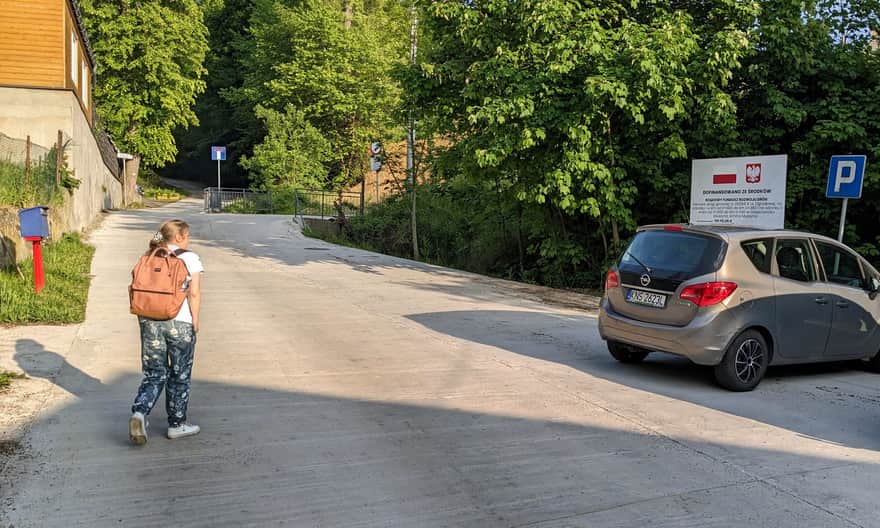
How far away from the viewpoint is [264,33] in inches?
1903

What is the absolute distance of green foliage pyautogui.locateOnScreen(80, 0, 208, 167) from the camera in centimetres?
4034

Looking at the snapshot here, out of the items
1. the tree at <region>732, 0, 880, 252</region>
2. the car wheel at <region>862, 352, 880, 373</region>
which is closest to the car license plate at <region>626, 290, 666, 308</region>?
the car wheel at <region>862, 352, 880, 373</region>

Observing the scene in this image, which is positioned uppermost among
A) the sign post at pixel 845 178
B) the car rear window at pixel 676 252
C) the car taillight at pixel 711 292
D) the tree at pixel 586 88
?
the tree at pixel 586 88

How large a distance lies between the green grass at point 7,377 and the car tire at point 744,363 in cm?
678

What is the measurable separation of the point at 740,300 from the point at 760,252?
0.69 m

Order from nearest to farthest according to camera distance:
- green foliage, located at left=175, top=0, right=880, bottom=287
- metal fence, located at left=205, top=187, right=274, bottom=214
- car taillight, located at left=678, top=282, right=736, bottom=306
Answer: car taillight, located at left=678, top=282, right=736, bottom=306, green foliage, located at left=175, top=0, right=880, bottom=287, metal fence, located at left=205, top=187, right=274, bottom=214

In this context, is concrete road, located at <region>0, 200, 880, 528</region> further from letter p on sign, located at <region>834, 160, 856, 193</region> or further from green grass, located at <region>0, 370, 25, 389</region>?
letter p on sign, located at <region>834, 160, 856, 193</region>

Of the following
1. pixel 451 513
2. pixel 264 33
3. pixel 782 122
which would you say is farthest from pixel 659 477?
pixel 264 33

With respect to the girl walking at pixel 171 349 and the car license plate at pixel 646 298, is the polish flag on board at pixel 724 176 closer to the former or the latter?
the car license plate at pixel 646 298

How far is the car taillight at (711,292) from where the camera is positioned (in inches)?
291

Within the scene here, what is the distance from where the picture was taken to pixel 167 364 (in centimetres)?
557

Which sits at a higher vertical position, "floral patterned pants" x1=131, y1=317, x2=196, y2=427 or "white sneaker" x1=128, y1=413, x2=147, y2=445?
"floral patterned pants" x1=131, y1=317, x2=196, y2=427

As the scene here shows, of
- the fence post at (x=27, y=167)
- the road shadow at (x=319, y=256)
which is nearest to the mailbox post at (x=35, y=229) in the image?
the fence post at (x=27, y=167)

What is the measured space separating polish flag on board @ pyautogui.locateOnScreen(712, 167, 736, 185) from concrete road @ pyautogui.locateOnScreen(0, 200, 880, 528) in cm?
478
